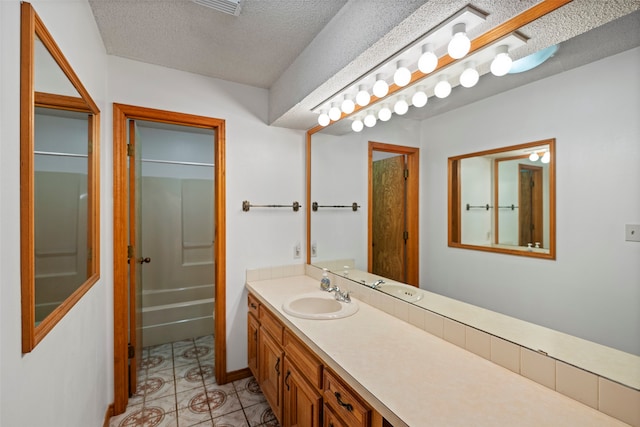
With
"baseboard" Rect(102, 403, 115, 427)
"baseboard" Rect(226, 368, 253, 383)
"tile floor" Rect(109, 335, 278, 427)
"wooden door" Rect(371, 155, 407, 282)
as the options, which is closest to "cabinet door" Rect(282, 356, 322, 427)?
"tile floor" Rect(109, 335, 278, 427)

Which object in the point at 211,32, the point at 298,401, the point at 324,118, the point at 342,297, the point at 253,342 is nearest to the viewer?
the point at 298,401

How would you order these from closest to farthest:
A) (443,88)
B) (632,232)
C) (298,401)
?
(632,232), (443,88), (298,401)

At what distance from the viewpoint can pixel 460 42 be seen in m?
1.06

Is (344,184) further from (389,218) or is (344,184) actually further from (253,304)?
(253,304)

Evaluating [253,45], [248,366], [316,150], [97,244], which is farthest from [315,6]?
[248,366]

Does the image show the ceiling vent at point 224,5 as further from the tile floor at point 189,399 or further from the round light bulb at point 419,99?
the tile floor at point 189,399

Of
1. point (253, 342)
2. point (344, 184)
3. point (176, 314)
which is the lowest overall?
point (176, 314)

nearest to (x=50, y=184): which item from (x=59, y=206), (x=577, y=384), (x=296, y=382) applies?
(x=59, y=206)

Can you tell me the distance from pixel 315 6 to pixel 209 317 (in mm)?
3088

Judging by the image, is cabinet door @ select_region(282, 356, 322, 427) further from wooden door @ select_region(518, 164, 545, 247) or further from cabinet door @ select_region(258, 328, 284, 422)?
wooden door @ select_region(518, 164, 545, 247)

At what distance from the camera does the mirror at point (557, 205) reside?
0.75m

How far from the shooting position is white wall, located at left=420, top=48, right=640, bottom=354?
729 millimetres

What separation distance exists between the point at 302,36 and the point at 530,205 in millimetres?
1509

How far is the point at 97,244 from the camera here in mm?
1604
